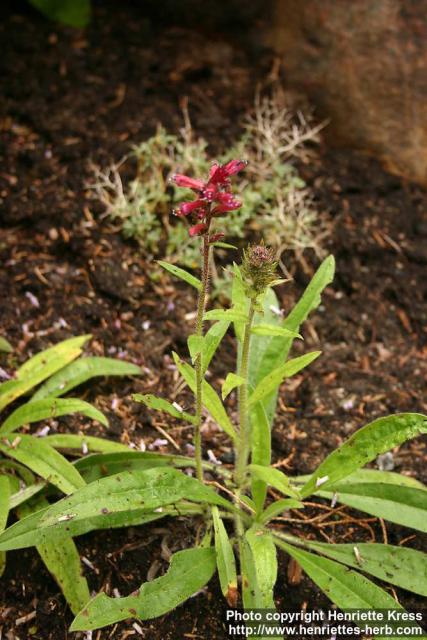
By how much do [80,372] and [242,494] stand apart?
893 mm

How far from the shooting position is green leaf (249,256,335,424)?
3086 millimetres

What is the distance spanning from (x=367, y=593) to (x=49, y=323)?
6.34 feet

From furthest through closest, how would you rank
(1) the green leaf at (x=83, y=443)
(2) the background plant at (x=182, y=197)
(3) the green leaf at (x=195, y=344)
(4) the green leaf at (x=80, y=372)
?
(2) the background plant at (x=182, y=197)
(4) the green leaf at (x=80, y=372)
(1) the green leaf at (x=83, y=443)
(3) the green leaf at (x=195, y=344)

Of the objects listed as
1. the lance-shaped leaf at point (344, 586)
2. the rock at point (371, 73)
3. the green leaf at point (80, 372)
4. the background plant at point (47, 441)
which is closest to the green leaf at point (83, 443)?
the background plant at point (47, 441)

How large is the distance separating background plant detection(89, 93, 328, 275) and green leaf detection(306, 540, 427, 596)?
66.2 inches

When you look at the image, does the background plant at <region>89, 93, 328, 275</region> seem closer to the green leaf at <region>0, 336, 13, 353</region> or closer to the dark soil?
the dark soil

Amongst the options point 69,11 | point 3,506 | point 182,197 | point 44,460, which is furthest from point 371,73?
point 3,506

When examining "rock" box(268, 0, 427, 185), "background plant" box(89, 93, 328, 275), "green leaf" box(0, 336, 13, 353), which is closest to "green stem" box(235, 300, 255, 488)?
"green leaf" box(0, 336, 13, 353)

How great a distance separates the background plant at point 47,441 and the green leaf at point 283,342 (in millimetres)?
564

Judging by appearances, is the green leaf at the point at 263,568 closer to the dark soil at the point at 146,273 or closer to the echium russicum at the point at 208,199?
the dark soil at the point at 146,273

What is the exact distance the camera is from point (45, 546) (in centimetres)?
280

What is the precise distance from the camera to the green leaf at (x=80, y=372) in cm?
328

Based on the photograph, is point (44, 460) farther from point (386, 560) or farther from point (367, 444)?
point (386, 560)

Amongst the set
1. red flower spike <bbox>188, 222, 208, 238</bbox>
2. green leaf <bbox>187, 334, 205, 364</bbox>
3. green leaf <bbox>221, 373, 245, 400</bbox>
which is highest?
red flower spike <bbox>188, 222, 208, 238</bbox>
